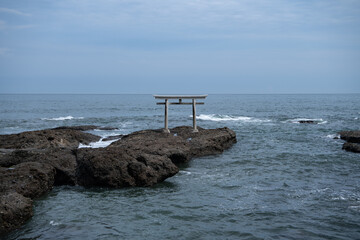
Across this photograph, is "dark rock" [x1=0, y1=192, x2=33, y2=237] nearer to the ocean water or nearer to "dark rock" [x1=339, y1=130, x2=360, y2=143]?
the ocean water

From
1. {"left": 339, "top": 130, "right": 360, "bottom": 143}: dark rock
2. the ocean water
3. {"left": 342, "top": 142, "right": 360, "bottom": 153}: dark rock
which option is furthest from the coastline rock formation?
{"left": 339, "top": 130, "right": 360, "bottom": 143}: dark rock

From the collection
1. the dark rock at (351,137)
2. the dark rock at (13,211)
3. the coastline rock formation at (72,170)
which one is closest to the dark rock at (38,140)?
the coastline rock formation at (72,170)

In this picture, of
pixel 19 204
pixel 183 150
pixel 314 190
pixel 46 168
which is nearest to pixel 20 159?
pixel 46 168

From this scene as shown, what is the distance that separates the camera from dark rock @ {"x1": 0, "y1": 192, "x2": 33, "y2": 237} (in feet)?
23.9

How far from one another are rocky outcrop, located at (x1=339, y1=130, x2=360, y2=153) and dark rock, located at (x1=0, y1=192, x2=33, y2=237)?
50.5ft

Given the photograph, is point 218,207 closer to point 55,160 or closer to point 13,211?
point 13,211

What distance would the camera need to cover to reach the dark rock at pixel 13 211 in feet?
23.9

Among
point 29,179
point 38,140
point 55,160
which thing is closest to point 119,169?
point 55,160

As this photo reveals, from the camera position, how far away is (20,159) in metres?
11.7

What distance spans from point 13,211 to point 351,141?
1872 centimetres

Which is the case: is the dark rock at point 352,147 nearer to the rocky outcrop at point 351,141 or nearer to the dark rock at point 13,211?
the rocky outcrop at point 351,141

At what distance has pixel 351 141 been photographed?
2019cm

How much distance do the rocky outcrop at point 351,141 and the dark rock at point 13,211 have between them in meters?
15.4

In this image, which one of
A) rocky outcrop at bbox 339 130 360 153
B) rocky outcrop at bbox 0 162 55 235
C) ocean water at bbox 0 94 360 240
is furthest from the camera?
rocky outcrop at bbox 339 130 360 153
